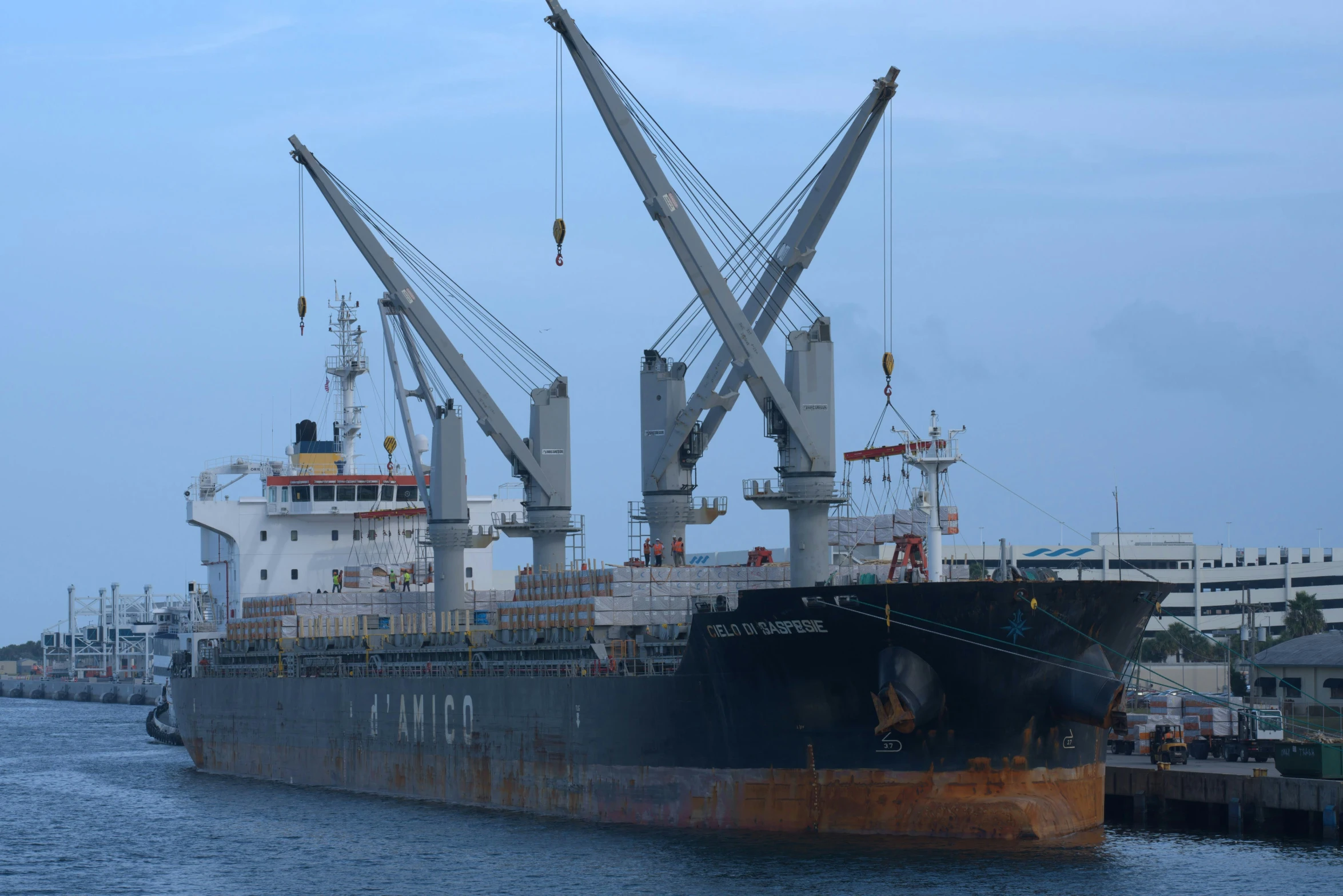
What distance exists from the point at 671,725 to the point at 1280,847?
38.5 feet

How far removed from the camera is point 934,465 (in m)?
33.9

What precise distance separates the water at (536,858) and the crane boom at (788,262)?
382 inches

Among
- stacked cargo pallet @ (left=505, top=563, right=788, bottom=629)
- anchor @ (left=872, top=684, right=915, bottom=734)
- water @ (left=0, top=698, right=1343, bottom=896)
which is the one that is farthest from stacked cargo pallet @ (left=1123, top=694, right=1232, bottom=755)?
anchor @ (left=872, top=684, right=915, bottom=734)

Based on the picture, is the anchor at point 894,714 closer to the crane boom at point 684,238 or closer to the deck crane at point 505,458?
the crane boom at point 684,238

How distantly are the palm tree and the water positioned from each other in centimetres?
4394

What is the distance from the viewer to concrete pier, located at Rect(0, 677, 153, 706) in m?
119

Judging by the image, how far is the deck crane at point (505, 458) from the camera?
1811 inches

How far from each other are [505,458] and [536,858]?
694 inches

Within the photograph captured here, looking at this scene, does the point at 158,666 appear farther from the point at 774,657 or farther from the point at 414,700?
the point at 774,657

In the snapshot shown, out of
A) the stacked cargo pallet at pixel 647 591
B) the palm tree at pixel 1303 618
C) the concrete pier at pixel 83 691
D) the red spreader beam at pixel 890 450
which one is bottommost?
the concrete pier at pixel 83 691

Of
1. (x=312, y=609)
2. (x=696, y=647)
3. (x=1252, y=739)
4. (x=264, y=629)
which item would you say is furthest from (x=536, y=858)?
(x=264, y=629)

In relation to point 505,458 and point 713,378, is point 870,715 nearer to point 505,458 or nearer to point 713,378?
point 713,378

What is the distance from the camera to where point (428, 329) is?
46969mm

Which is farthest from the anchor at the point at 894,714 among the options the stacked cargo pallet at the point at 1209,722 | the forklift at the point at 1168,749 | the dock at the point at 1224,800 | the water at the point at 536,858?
the stacked cargo pallet at the point at 1209,722
